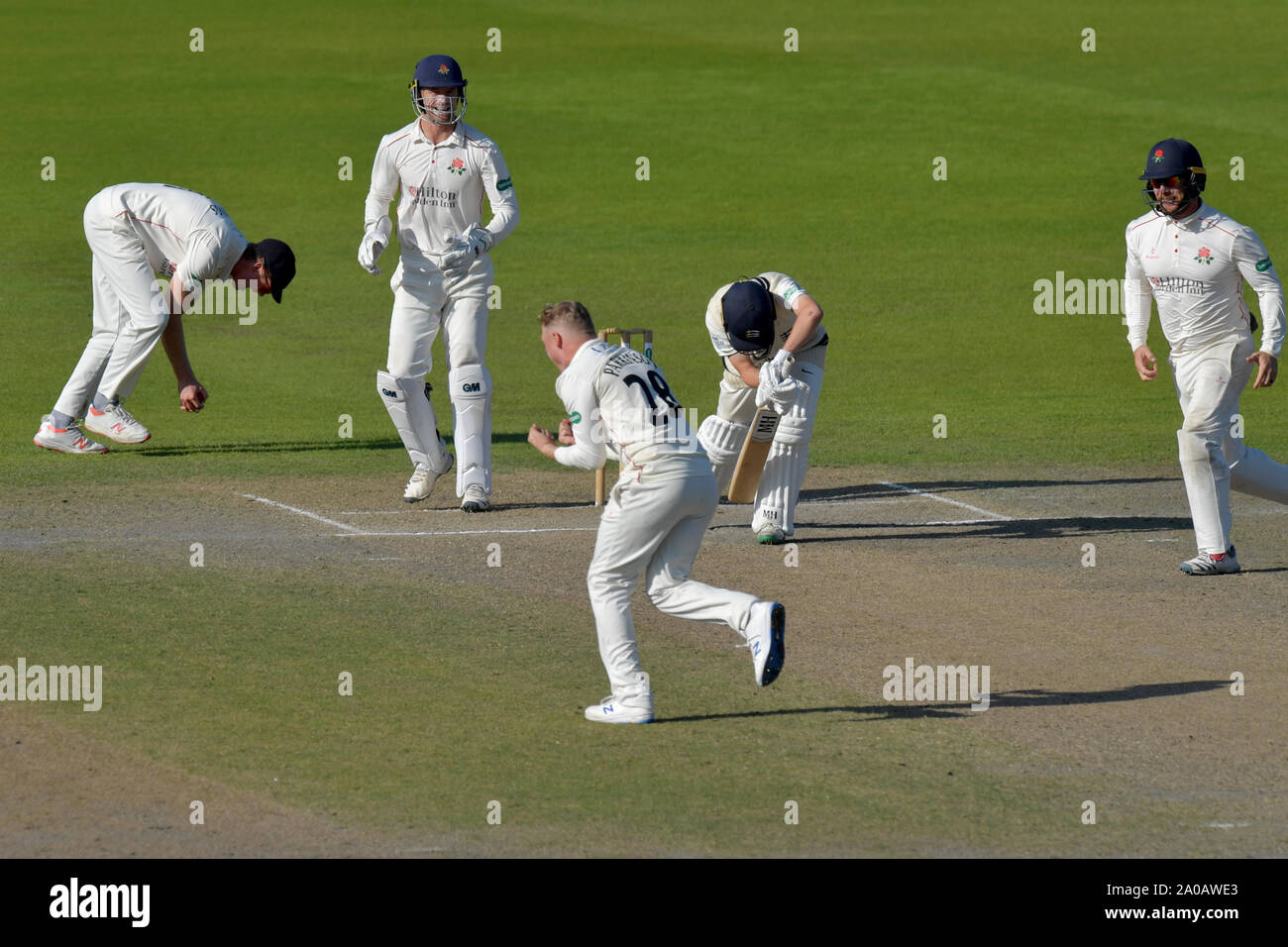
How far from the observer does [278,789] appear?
8086 millimetres

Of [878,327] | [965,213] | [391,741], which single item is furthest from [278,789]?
[965,213]

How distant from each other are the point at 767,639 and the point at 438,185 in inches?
243

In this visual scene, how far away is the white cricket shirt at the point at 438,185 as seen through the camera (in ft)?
46.0

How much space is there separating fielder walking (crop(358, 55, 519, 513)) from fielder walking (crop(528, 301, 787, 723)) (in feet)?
16.5

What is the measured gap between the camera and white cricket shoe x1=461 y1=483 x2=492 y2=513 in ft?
46.1

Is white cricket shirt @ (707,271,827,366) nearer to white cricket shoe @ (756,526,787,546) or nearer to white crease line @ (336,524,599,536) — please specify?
white cricket shoe @ (756,526,787,546)

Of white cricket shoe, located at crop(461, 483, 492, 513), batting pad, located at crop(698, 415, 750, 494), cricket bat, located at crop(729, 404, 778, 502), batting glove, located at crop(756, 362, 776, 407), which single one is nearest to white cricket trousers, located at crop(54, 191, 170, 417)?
white cricket shoe, located at crop(461, 483, 492, 513)

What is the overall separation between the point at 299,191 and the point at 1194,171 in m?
22.4

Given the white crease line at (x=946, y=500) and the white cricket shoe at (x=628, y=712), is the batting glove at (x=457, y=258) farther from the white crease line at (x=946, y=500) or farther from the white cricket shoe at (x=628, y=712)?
the white cricket shoe at (x=628, y=712)

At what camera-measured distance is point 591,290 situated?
2597 centimetres

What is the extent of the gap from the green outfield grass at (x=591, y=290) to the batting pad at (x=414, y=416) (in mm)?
1425

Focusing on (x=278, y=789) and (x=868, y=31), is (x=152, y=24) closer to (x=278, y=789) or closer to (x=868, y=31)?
(x=868, y=31)

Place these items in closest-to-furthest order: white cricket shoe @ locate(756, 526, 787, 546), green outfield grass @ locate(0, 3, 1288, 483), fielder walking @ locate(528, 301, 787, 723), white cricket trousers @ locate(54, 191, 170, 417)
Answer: fielder walking @ locate(528, 301, 787, 723)
white cricket shoe @ locate(756, 526, 787, 546)
white cricket trousers @ locate(54, 191, 170, 417)
green outfield grass @ locate(0, 3, 1288, 483)

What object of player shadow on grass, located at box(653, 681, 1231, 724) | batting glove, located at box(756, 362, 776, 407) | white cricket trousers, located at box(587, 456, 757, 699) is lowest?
player shadow on grass, located at box(653, 681, 1231, 724)
